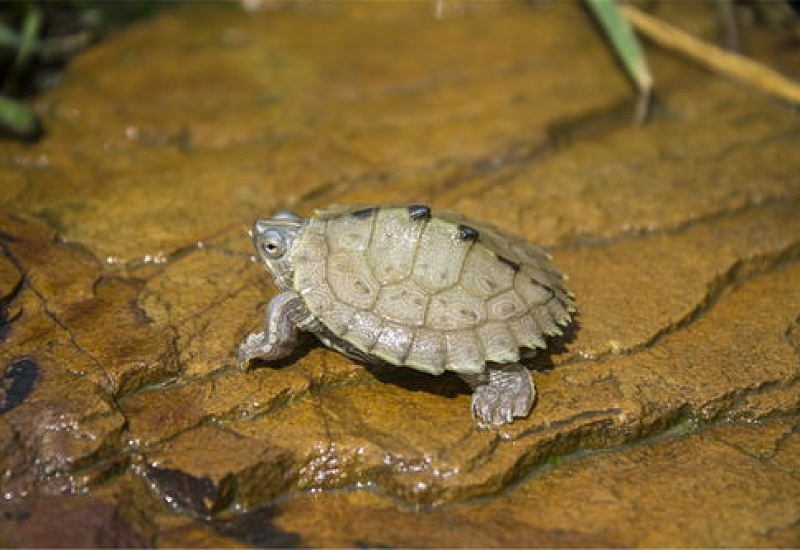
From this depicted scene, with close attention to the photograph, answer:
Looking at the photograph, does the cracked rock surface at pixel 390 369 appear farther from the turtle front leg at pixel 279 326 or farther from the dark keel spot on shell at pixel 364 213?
the dark keel spot on shell at pixel 364 213

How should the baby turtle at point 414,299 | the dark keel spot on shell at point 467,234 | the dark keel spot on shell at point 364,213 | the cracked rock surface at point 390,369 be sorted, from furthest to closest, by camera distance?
1. the dark keel spot on shell at point 364,213
2. the dark keel spot on shell at point 467,234
3. the baby turtle at point 414,299
4. the cracked rock surface at point 390,369

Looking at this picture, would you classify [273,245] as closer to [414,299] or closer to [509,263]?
[414,299]

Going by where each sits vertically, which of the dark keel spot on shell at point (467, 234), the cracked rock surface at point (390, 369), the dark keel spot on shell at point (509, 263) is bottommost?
the cracked rock surface at point (390, 369)

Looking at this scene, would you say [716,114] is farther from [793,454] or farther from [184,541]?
[184,541]

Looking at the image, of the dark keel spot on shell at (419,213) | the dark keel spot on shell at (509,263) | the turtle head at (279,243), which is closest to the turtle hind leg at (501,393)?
the dark keel spot on shell at (509,263)

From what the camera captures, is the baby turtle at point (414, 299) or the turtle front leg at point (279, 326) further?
the turtle front leg at point (279, 326)

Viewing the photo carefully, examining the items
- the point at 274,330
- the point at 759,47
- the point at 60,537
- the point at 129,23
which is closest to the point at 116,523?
the point at 60,537

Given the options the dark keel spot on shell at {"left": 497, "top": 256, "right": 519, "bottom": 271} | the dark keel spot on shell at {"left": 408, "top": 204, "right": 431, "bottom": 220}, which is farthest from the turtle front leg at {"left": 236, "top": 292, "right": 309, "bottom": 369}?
the dark keel spot on shell at {"left": 497, "top": 256, "right": 519, "bottom": 271}
